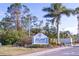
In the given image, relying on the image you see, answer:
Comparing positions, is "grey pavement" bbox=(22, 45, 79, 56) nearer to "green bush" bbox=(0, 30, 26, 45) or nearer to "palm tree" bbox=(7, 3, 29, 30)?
"green bush" bbox=(0, 30, 26, 45)

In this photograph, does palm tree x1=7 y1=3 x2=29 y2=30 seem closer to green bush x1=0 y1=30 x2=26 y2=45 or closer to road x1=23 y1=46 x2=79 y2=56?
green bush x1=0 y1=30 x2=26 y2=45

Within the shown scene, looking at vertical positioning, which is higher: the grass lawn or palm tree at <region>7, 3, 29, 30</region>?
palm tree at <region>7, 3, 29, 30</region>

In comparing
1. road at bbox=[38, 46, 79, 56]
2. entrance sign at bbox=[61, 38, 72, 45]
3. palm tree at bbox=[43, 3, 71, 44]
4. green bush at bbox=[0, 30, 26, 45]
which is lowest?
road at bbox=[38, 46, 79, 56]

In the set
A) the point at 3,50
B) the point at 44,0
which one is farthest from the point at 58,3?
the point at 3,50

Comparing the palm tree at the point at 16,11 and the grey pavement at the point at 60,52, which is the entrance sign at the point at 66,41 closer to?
the grey pavement at the point at 60,52

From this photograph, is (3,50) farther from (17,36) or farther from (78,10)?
(78,10)

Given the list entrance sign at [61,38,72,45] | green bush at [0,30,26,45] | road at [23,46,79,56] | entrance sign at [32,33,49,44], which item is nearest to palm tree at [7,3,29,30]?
green bush at [0,30,26,45]

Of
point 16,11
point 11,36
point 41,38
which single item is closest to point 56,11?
point 41,38

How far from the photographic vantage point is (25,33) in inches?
464

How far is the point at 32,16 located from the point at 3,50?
55cm

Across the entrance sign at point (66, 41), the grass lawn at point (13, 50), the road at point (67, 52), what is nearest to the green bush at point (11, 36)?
the grass lawn at point (13, 50)

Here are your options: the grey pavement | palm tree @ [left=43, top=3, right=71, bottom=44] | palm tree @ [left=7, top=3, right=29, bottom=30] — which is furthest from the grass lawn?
palm tree @ [left=43, top=3, right=71, bottom=44]

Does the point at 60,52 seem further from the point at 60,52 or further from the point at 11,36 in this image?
the point at 11,36

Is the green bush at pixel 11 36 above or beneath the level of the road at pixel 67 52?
above
